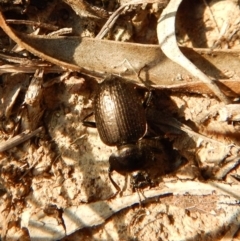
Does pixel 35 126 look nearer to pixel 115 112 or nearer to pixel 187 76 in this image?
pixel 115 112

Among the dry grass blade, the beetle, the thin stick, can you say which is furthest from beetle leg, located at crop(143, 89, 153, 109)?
the thin stick

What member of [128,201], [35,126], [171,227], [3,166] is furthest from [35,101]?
[171,227]

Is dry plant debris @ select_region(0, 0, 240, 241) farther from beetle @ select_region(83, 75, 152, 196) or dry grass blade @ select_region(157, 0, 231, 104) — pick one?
beetle @ select_region(83, 75, 152, 196)

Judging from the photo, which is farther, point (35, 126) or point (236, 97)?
point (35, 126)

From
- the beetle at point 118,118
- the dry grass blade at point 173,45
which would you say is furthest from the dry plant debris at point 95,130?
the beetle at point 118,118

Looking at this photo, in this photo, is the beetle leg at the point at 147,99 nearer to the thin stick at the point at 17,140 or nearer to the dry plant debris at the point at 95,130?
the dry plant debris at the point at 95,130

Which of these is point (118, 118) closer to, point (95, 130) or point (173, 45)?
point (95, 130)
